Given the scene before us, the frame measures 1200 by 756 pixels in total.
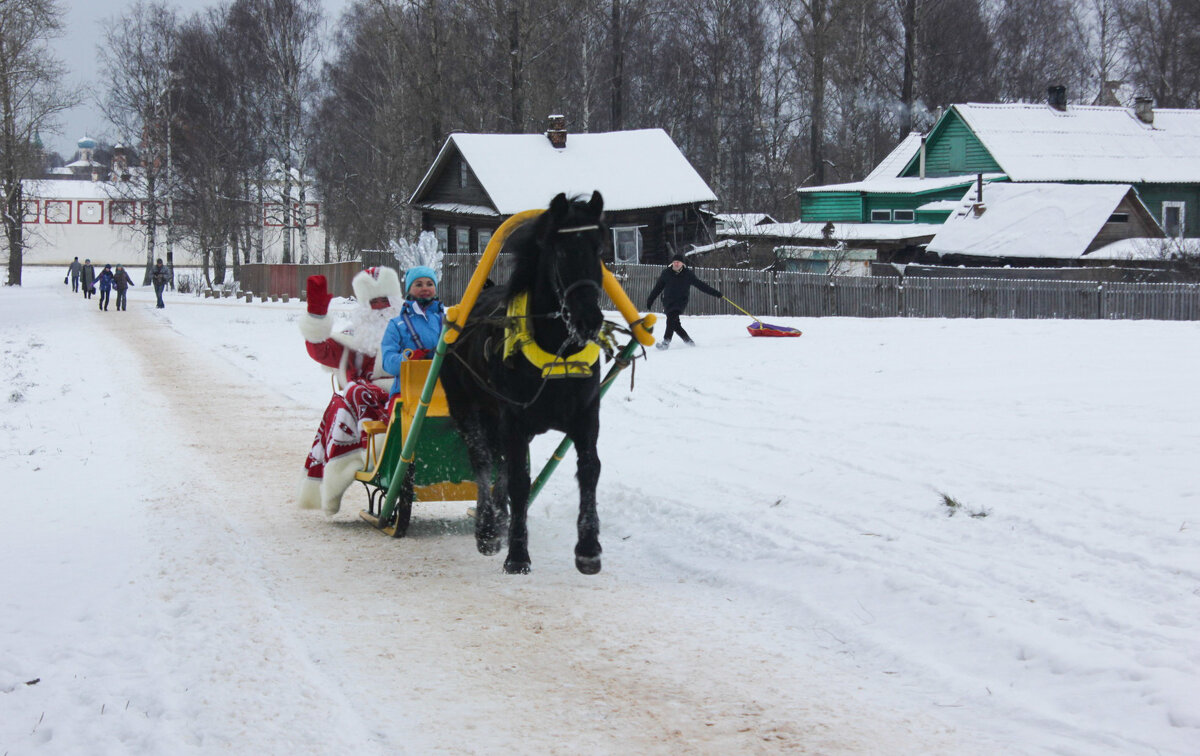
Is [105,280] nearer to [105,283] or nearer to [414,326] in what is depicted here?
[105,283]

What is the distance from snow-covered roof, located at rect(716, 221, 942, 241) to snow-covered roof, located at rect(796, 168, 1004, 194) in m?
1.73

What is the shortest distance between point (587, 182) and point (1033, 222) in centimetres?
1421

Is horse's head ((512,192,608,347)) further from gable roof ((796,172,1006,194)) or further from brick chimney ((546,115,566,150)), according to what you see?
gable roof ((796,172,1006,194))

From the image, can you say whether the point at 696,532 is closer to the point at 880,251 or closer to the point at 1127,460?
the point at 1127,460

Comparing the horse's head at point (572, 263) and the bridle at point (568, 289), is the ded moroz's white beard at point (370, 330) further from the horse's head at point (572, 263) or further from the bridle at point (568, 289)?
the bridle at point (568, 289)

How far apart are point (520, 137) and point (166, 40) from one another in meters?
24.0

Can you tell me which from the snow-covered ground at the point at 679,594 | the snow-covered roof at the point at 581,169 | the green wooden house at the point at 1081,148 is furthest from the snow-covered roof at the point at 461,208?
the snow-covered ground at the point at 679,594

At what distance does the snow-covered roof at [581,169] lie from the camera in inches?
1378

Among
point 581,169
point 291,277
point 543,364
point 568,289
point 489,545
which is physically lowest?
point 489,545

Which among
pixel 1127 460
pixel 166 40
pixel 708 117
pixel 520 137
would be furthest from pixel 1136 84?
pixel 1127 460

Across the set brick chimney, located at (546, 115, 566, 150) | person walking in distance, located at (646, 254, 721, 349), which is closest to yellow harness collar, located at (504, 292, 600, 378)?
person walking in distance, located at (646, 254, 721, 349)

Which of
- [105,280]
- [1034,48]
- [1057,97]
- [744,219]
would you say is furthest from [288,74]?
[1034,48]

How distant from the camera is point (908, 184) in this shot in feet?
148

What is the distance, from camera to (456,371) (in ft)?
21.0
